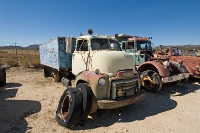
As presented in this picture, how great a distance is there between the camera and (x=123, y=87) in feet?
13.9

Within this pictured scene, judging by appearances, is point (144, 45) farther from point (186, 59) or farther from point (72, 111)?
point (72, 111)

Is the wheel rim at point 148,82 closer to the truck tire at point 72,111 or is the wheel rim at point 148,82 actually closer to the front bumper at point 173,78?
the front bumper at point 173,78

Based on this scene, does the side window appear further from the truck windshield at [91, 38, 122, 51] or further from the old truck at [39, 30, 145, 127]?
the truck windshield at [91, 38, 122, 51]

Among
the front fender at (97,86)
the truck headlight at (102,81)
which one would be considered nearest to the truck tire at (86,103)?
the front fender at (97,86)

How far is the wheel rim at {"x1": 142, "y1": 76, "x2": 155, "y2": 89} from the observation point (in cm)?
628

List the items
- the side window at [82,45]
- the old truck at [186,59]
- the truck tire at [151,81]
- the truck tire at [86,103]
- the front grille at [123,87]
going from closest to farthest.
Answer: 1. the truck tire at [86,103]
2. the front grille at [123,87]
3. the side window at [82,45]
4. the truck tire at [151,81]
5. the old truck at [186,59]

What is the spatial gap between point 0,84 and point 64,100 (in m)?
5.59

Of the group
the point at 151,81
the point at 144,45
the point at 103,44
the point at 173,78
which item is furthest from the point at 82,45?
the point at 144,45

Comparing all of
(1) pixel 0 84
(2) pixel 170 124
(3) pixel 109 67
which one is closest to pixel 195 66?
(2) pixel 170 124

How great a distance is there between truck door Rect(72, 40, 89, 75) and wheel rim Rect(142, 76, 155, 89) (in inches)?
111

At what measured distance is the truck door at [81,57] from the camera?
5211 mm

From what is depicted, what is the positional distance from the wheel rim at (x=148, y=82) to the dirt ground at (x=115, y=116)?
0.40m

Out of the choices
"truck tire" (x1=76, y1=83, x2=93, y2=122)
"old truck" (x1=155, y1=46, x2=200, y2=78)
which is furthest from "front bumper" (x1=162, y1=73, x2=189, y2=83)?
"truck tire" (x1=76, y1=83, x2=93, y2=122)

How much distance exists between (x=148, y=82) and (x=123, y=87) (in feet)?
8.72
